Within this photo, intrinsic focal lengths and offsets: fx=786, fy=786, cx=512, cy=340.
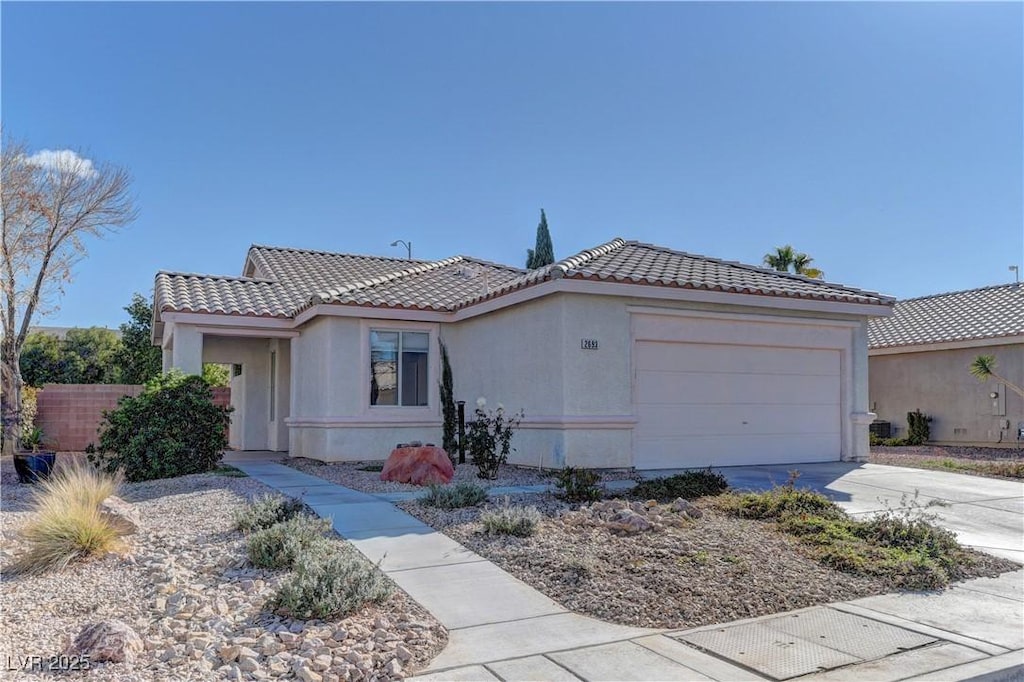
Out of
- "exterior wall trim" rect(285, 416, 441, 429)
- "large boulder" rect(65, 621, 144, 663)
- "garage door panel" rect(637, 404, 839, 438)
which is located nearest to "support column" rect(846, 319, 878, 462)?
"garage door panel" rect(637, 404, 839, 438)

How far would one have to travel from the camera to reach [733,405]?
14.5m

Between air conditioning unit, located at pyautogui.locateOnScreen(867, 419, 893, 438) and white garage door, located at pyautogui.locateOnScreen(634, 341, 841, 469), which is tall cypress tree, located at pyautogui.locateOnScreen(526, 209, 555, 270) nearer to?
air conditioning unit, located at pyautogui.locateOnScreen(867, 419, 893, 438)

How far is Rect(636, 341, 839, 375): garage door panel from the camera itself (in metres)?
13.7

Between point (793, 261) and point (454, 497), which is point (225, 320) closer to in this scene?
point (454, 497)

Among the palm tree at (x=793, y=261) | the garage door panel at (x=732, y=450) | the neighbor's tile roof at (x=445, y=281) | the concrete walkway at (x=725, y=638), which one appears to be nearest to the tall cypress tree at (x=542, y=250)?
the palm tree at (x=793, y=261)

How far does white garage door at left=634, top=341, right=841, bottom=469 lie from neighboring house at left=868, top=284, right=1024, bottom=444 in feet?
25.7

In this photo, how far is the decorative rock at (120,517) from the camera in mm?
8227

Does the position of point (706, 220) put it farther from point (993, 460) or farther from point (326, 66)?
point (326, 66)

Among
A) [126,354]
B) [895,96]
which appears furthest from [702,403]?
[126,354]

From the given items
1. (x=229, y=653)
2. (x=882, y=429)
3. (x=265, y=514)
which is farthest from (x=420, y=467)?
(x=882, y=429)

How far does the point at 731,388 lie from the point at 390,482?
6541mm

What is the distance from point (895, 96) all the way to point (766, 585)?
11.2 metres

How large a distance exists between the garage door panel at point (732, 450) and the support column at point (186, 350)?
9.00 m

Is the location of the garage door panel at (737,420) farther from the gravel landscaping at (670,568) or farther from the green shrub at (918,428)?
the green shrub at (918,428)
